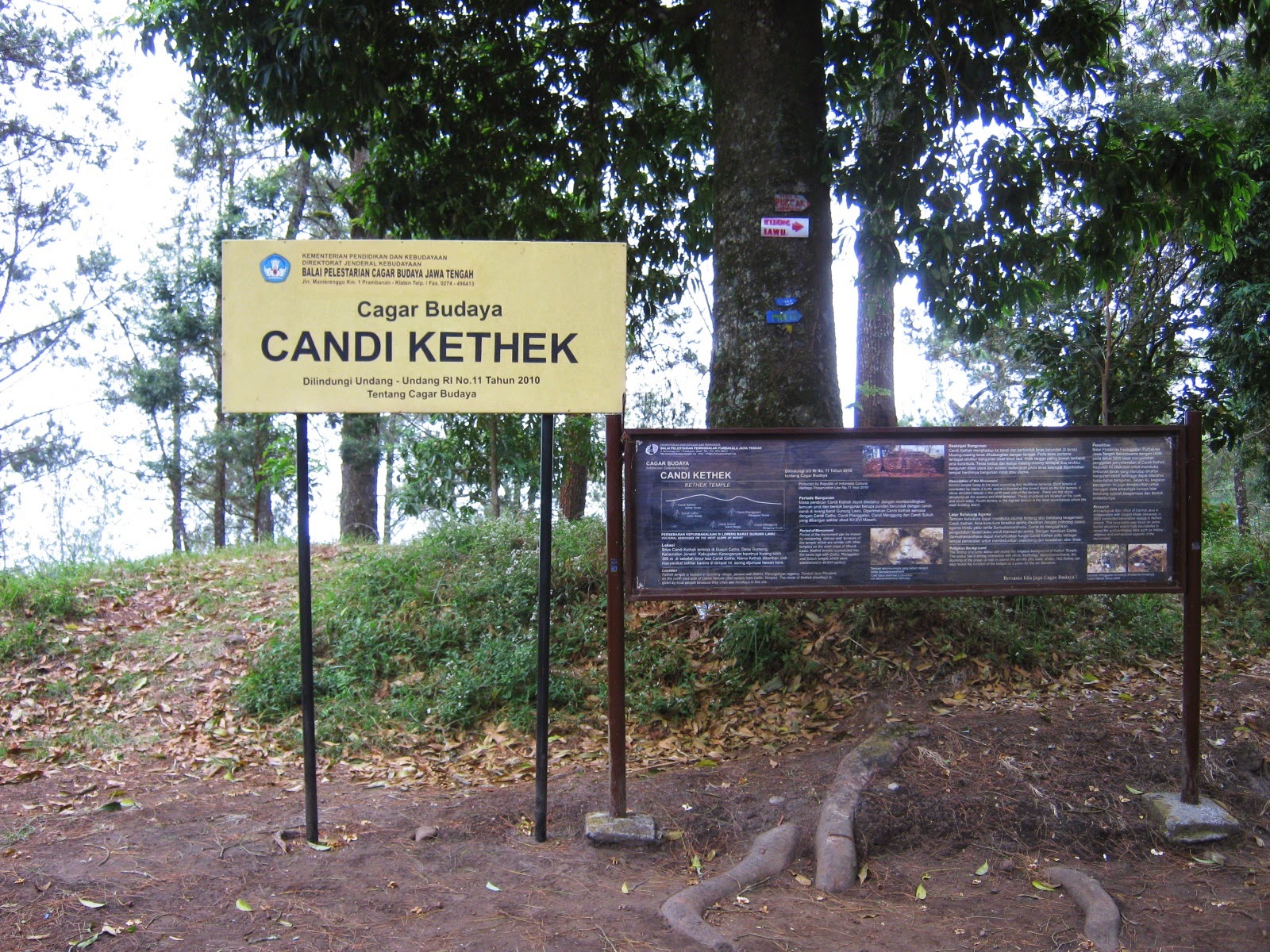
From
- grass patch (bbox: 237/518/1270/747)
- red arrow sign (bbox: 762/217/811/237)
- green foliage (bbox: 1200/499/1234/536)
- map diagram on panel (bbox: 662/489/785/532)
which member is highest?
red arrow sign (bbox: 762/217/811/237)

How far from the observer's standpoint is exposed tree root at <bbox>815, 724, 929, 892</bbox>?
3961 mm

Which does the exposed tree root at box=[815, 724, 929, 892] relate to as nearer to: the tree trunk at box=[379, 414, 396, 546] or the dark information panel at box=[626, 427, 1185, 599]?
the dark information panel at box=[626, 427, 1185, 599]

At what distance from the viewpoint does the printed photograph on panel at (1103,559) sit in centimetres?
443

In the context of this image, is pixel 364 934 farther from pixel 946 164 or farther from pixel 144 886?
pixel 946 164

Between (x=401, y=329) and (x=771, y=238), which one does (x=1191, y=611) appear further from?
(x=401, y=329)

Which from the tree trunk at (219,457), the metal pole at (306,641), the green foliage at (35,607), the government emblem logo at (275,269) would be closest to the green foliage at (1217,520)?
the metal pole at (306,641)

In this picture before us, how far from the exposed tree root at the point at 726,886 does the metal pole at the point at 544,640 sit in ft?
2.54

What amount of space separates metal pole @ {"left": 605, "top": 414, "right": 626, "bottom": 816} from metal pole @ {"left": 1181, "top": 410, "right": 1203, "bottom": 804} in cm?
251

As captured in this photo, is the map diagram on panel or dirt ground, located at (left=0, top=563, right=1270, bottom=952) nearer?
dirt ground, located at (left=0, top=563, right=1270, bottom=952)

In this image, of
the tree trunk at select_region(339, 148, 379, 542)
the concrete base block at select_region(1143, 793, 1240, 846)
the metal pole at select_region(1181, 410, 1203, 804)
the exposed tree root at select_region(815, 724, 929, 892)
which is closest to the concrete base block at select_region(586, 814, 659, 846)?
the exposed tree root at select_region(815, 724, 929, 892)

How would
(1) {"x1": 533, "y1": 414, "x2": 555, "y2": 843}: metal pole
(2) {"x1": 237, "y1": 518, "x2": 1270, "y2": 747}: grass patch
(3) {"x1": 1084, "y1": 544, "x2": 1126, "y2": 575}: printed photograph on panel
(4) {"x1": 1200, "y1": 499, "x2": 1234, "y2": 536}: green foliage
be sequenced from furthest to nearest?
(4) {"x1": 1200, "y1": 499, "x2": 1234, "y2": 536}: green foliage, (2) {"x1": 237, "y1": 518, "x2": 1270, "y2": 747}: grass patch, (3) {"x1": 1084, "y1": 544, "x2": 1126, "y2": 575}: printed photograph on panel, (1) {"x1": 533, "y1": 414, "x2": 555, "y2": 843}: metal pole

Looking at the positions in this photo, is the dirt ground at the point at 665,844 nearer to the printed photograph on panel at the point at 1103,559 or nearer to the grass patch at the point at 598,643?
the grass patch at the point at 598,643

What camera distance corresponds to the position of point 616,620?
170 inches

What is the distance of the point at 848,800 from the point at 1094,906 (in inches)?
41.0
